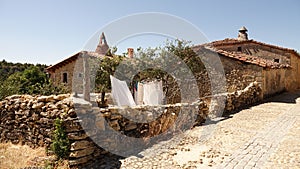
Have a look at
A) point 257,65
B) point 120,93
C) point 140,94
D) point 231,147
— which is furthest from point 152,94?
point 257,65

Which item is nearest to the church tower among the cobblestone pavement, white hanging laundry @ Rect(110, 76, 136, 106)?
white hanging laundry @ Rect(110, 76, 136, 106)

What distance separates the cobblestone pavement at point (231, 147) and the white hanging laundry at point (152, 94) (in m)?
3.45

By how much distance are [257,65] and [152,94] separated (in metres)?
6.10

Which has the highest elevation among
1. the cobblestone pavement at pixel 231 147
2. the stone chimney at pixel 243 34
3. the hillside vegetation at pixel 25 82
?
the stone chimney at pixel 243 34

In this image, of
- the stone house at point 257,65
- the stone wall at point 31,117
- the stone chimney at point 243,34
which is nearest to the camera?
the stone wall at point 31,117

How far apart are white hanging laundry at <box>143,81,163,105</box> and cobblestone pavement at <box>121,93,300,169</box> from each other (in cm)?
345

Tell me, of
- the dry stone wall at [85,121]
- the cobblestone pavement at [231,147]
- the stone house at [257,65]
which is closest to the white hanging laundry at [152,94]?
the dry stone wall at [85,121]

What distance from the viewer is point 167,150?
5465 mm

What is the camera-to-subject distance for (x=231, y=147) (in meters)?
5.47

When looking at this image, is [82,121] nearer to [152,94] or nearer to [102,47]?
[152,94]

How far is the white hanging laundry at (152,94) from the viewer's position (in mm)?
10570

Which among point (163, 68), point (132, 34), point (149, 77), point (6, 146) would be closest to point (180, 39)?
point (163, 68)

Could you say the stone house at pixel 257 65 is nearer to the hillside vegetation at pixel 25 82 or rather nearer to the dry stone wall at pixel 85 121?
the dry stone wall at pixel 85 121

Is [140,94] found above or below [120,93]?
below
